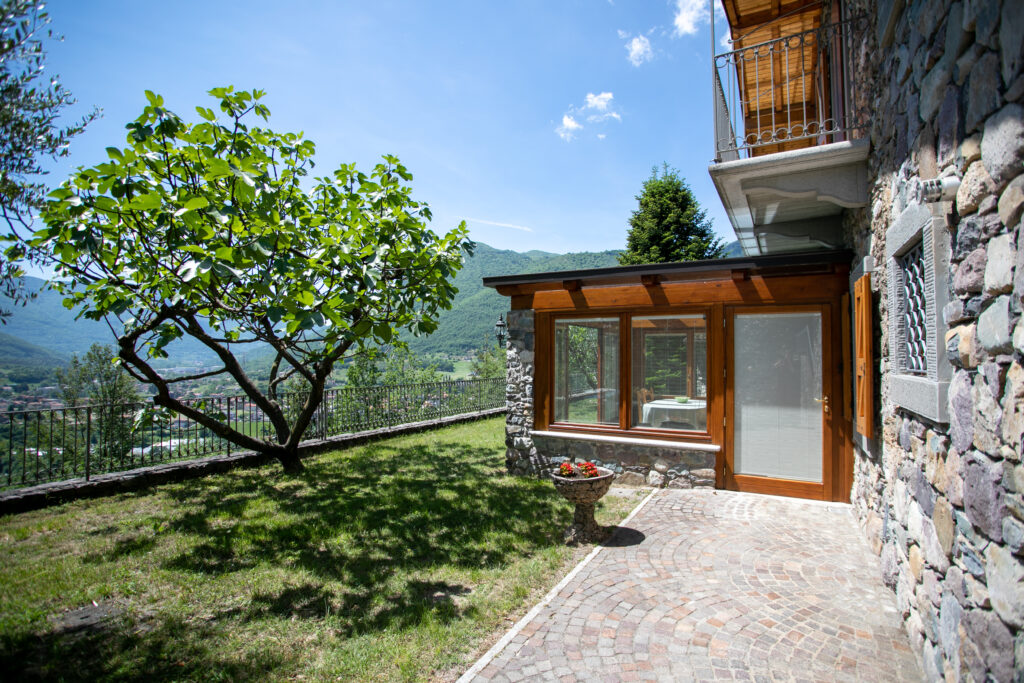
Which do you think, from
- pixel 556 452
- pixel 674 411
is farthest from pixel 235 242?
pixel 674 411

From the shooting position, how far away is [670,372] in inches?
255

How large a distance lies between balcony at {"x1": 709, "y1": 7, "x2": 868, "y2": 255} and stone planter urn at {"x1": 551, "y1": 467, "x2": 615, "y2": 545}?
3436 mm

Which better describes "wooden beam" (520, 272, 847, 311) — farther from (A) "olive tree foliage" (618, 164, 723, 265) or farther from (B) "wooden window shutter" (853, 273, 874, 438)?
(A) "olive tree foliage" (618, 164, 723, 265)

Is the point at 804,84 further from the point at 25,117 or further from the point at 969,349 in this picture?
the point at 25,117

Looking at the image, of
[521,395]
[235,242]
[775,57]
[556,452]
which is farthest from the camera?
[521,395]

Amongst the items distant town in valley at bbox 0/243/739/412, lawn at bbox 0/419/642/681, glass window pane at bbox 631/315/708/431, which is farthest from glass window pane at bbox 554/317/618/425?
distant town in valley at bbox 0/243/739/412

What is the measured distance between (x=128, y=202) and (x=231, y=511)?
3.62 m

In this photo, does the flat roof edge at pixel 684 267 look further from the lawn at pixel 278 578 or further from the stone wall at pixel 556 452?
the lawn at pixel 278 578

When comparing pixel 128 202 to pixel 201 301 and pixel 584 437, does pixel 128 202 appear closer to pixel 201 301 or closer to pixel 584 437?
pixel 201 301

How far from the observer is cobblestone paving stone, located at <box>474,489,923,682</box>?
2658 mm

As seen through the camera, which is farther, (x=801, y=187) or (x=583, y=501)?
(x=801, y=187)

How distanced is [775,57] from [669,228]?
1326 cm

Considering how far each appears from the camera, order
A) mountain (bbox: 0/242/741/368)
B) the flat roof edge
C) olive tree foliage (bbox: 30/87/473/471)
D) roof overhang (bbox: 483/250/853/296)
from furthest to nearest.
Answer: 1. mountain (bbox: 0/242/741/368)
2. roof overhang (bbox: 483/250/853/296)
3. the flat roof edge
4. olive tree foliage (bbox: 30/87/473/471)

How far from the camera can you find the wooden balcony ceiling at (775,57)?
5.74 m
